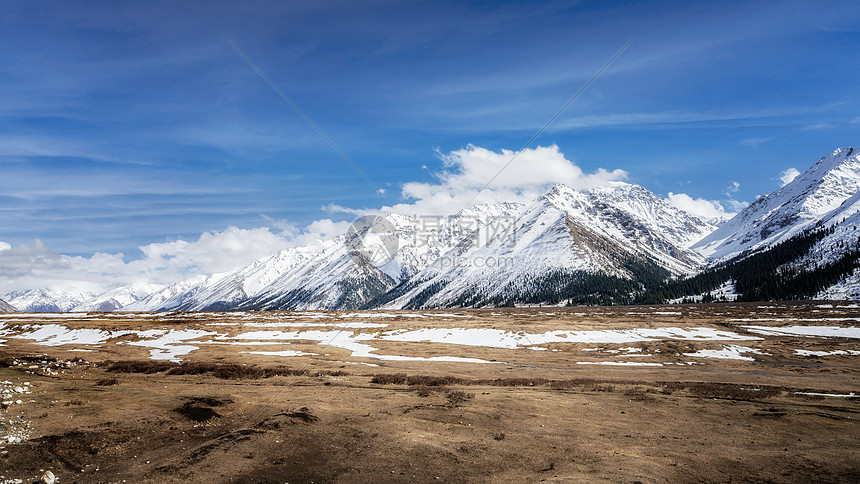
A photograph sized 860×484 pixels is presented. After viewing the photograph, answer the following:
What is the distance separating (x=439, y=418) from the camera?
73.8 feet

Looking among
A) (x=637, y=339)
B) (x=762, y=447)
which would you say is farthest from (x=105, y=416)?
(x=637, y=339)

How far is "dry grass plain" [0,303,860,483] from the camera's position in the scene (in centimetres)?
1519

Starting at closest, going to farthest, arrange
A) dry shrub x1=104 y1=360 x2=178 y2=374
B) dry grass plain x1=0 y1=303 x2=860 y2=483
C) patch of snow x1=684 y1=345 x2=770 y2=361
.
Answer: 1. dry grass plain x1=0 y1=303 x2=860 y2=483
2. dry shrub x1=104 y1=360 x2=178 y2=374
3. patch of snow x1=684 y1=345 x2=770 y2=361

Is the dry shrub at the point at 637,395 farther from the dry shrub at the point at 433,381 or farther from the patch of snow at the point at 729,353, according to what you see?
the patch of snow at the point at 729,353

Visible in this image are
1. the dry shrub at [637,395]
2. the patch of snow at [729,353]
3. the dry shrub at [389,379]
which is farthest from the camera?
the patch of snow at [729,353]

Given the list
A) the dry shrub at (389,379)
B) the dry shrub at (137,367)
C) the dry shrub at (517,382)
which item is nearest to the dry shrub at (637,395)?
the dry shrub at (517,382)

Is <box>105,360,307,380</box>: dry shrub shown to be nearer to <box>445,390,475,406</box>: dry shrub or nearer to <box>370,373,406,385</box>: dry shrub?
<box>370,373,406,385</box>: dry shrub

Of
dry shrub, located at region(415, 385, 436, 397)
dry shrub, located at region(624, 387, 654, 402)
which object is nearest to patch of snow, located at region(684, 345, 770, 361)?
dry shrub, located at region(624, 387, 654, 402)

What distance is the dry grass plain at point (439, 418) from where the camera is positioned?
15188mm

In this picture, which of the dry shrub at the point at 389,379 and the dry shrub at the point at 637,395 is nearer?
the dry shrub at the point at 637,395

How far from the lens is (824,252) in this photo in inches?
7170

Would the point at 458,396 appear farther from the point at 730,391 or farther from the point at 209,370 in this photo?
the point at 209,370

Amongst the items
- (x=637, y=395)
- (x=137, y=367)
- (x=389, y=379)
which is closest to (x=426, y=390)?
(x=389, y=379)

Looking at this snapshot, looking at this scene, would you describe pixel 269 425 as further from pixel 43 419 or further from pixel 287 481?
pixel 43 419
